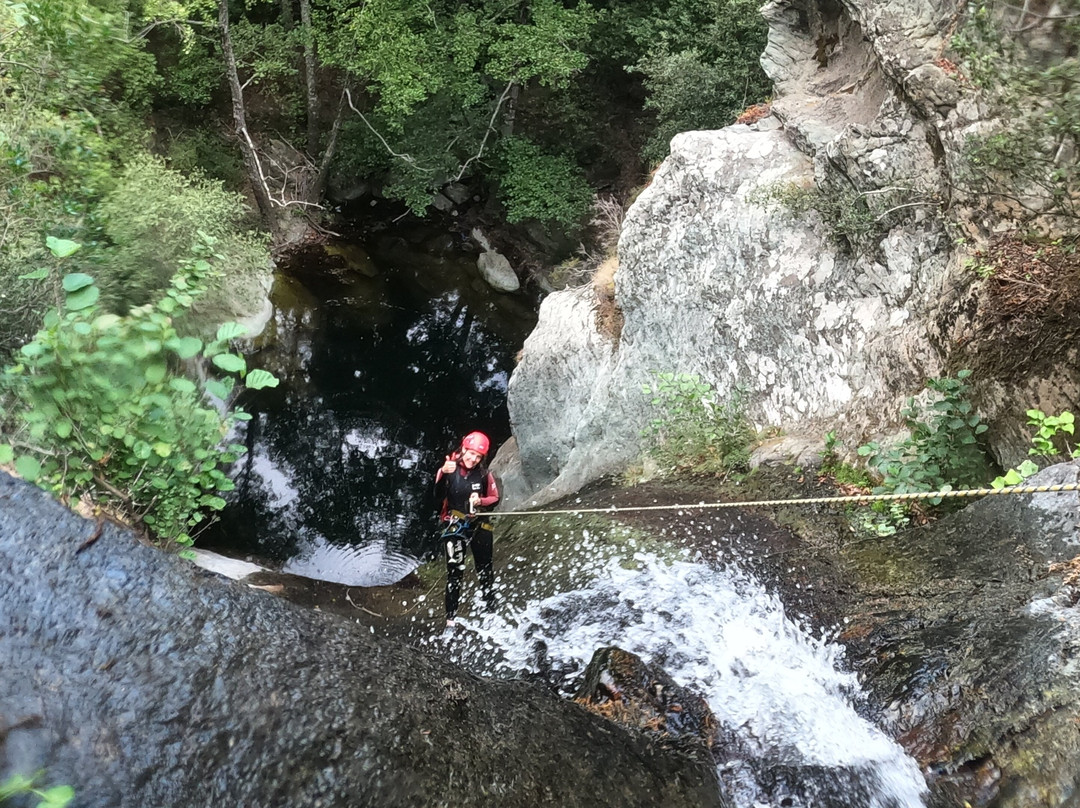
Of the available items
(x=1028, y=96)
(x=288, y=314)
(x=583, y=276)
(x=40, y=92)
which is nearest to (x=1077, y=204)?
(x=1028, y=96)

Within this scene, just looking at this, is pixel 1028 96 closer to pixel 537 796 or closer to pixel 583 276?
pixel 537 796

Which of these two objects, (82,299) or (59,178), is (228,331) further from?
(59,178)

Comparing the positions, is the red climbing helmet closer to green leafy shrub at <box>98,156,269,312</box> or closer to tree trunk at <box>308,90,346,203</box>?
green leafy shrub at <box>98,156,269,312</box>

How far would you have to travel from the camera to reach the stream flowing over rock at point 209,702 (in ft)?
7.74

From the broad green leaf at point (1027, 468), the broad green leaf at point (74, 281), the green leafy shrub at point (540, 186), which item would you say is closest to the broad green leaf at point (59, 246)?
the broad green leaf at point (74, 281)

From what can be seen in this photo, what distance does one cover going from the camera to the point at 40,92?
784cm

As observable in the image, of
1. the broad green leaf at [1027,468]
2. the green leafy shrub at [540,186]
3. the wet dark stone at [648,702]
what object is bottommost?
the green leafy shrub at [540,186]

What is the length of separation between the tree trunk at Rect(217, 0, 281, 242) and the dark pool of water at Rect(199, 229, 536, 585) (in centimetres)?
175

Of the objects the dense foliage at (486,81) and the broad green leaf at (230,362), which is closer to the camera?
the broad green leaf at (230,362)

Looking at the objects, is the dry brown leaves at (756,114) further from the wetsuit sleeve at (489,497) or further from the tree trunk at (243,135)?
the tree trunk at (243,135)

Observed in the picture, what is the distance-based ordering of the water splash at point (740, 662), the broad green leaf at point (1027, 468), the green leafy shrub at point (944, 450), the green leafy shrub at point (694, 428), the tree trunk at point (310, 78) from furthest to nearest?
the tree trunk at point (310, 78) < the green leafy shrub at point (694, 428) < the green leafy shrub at point (944, 450) < the broad green leaf at point (1027, 468) < the water splash at point (740, 662)

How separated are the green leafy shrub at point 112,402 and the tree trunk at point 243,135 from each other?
1529cm

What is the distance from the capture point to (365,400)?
17.0 meters

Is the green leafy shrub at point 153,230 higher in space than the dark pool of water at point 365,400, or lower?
higher
